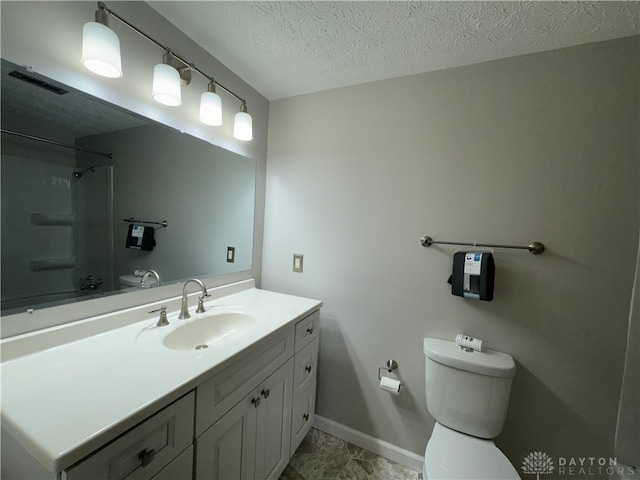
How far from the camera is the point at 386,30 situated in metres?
1.13

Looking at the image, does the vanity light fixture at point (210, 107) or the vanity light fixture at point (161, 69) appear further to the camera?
the vanity light fixture at point (210, 107)

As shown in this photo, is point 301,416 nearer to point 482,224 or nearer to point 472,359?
point 472,359

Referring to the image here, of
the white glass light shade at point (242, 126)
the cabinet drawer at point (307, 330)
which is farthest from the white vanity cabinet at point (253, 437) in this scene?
the white glass light shade at point (242, 126)

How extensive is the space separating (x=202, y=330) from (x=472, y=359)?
1.31 meters

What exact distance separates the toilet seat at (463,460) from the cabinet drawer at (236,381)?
2.47 feet

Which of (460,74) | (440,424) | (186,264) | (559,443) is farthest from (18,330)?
(559,443)

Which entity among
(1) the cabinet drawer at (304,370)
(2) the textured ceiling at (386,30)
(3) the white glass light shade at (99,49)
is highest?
(2) the textured ceiling at (386,30)

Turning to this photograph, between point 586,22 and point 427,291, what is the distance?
1.34 metres

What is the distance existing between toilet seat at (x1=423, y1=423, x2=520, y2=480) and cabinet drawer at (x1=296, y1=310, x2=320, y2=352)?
71 cm

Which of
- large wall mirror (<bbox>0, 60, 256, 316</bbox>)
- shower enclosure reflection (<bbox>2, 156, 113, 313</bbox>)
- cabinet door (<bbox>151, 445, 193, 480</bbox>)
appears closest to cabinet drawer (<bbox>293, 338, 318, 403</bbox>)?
cabinet door (<bbox>151, 445, 193, 480</bbox>)

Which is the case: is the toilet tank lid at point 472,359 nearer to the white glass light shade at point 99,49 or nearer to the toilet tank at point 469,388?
the toilet tank at point 469,388

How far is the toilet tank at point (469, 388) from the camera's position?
3.77 feet

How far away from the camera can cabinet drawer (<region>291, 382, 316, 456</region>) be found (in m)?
1.33

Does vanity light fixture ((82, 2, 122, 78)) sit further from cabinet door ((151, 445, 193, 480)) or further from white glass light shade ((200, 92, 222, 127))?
cabinet door ((151, 445, 193, 480))
